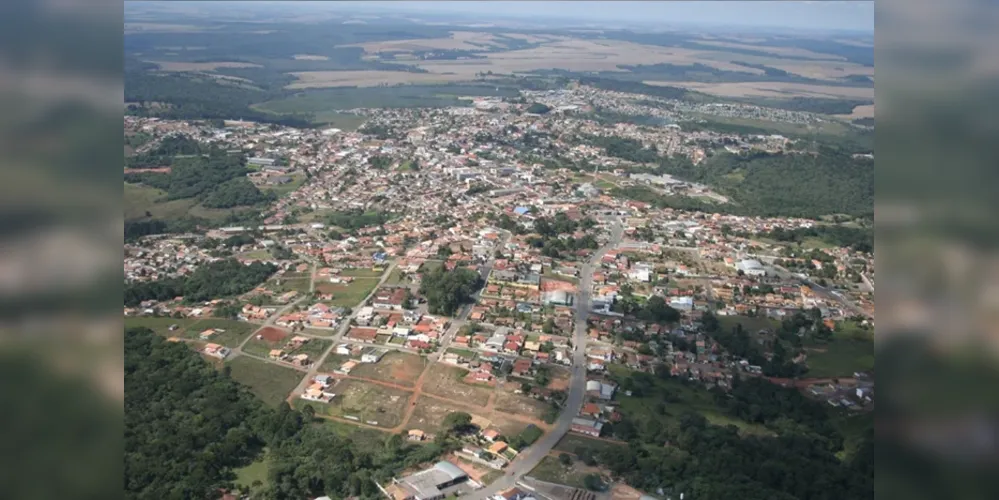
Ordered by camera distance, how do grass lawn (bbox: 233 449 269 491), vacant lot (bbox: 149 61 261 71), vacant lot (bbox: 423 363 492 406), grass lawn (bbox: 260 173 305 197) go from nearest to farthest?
grass lawn (bbox: 233 449 269 491)
vacant lot (bbox: 423 363 492 406)
grass lawn (bbox: 260 173 305 197)
vacant lot (bbox: 149 61 261 71)

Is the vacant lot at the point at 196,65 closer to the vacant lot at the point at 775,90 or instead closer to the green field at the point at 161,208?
the green field at the point at 161,208

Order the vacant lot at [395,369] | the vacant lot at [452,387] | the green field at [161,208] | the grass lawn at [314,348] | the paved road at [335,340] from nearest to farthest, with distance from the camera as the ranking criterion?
the vacant lot at [452,387]
the paved road at [335,340]
the vacant lot at [395,369]
the grass lawn at [314,348]
the green field at [161,208]

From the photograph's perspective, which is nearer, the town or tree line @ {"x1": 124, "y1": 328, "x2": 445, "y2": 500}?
tree line @ {"x1": 124, "y1": 328, "x2": 445, "y2": 500}

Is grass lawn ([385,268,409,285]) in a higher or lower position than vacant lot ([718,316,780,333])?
higher

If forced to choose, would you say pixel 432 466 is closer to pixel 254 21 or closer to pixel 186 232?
pixel 186 232

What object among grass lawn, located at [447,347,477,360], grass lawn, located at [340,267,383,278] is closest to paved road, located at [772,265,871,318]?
grass lawn, located at [447,347,477,360]

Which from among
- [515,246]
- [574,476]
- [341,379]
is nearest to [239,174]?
[515,246]

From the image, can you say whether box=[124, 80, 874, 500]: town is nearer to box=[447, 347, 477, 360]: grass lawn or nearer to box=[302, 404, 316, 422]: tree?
box=[447, 347, 477, 360]: grass lawn

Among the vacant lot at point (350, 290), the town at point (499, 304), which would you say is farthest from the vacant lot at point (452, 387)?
the vacant lot at point (350, 290)
